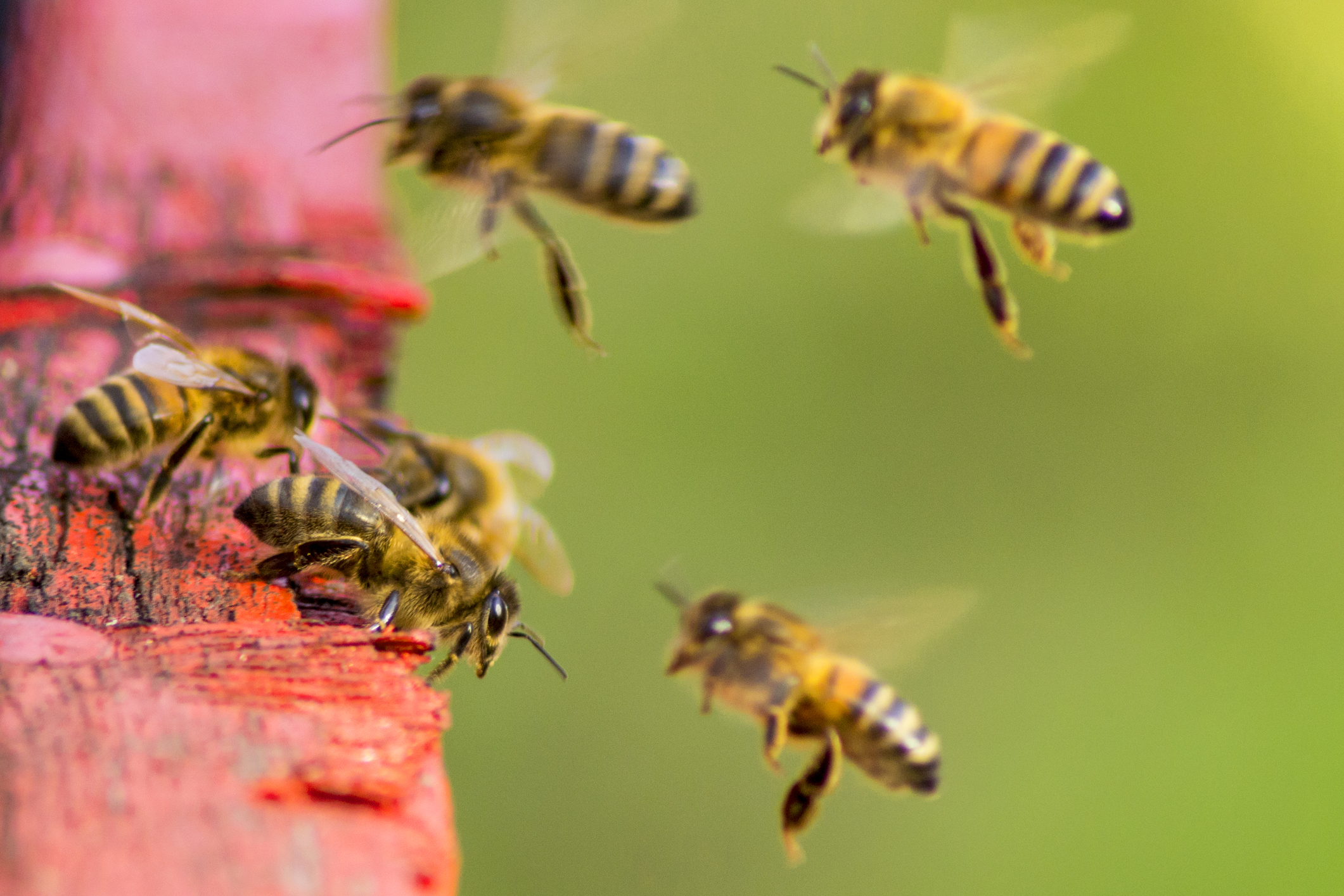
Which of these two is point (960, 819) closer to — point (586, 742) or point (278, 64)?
point (586, 742)

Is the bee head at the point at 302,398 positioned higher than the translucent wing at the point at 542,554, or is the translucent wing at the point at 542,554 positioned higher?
the bee head at the point at 302,398

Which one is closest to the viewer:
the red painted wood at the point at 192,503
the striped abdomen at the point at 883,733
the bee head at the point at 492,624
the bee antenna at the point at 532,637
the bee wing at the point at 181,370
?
the red painted wood at the point at 192,503

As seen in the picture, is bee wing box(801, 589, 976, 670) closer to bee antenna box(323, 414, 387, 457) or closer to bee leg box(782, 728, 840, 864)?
bee leg box(782, 728, 840, 864)

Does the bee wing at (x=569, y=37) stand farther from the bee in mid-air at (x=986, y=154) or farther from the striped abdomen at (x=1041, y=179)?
the striped abdomen at (x=1041, y=179)

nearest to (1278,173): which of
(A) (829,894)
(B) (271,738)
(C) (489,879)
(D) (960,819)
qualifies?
(D) (960,819)

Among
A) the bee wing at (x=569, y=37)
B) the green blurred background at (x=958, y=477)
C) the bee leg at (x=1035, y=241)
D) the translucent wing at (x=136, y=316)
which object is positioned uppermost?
the bee wing at (x=569, y=37)

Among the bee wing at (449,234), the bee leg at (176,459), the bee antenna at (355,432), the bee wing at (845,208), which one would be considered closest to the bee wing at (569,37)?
the bee wing at (449,234)

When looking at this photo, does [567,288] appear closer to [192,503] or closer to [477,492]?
[477,492]

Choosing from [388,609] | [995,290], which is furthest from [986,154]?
[388,609]
